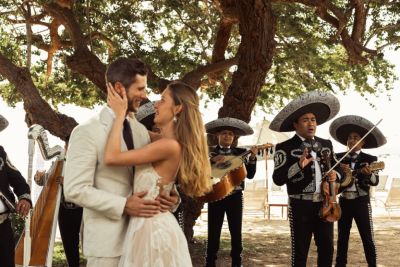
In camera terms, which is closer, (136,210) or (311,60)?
(136,210)

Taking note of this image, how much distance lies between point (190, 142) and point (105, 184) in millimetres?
505

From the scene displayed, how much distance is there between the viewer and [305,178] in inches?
231

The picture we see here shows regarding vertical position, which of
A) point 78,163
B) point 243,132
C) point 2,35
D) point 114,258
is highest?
point 2,35

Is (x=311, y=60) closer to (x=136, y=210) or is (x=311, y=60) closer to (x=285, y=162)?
(x=285, y=162)

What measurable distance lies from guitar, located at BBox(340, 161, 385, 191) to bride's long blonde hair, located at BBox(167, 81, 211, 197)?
3.48 meters

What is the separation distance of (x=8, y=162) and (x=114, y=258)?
2.38 metres

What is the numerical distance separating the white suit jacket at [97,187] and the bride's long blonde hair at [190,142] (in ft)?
1.00

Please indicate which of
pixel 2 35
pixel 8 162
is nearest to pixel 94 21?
pixel 2 35

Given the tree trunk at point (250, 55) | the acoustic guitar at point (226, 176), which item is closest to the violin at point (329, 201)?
the acoustic guitar at point (226, 176)

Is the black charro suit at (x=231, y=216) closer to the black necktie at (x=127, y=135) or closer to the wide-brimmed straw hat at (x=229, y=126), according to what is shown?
the wide-brimmed straw hat at (x=229, y=126)

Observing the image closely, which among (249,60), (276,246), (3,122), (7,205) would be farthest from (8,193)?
(276,246)

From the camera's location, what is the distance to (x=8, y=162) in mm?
5000

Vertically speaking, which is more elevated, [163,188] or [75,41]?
[75,41]

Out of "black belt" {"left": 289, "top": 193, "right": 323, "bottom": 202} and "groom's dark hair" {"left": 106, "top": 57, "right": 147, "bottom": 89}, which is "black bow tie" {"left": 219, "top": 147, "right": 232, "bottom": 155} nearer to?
"black belt" {"left": 289, "top": 193, "right": 323, "bottom": 202}
